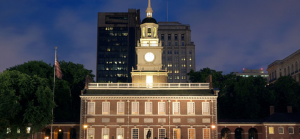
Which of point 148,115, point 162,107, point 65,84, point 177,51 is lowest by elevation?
point 148,115

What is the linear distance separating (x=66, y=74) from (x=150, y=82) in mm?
22972

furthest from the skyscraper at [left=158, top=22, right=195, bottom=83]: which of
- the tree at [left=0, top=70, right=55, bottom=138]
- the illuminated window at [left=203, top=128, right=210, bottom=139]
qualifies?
the tree at [left=0, top=70, right=55, bottom=138]

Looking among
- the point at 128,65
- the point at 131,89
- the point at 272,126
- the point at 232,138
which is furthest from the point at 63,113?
the point at 128,65

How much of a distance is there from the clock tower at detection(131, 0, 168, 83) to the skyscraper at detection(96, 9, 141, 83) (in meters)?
112

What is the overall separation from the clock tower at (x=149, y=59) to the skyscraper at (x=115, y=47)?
112364 mm

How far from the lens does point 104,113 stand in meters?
57.6

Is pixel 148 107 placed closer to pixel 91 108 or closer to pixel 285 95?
pixel 91 108

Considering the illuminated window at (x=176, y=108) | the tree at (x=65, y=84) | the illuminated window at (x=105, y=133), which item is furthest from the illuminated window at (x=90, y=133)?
the illuminated window at (x=176, y=108)

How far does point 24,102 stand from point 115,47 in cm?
13075

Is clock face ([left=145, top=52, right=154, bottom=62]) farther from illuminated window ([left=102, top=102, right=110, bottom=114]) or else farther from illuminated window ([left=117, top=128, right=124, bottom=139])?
illuminated window ([left=117, top=128, right=124, bottom=139])

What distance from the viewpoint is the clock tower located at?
64938 millimetres

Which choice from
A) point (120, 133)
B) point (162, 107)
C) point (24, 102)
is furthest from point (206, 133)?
point (24, 102)

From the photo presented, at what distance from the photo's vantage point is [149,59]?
6731cm

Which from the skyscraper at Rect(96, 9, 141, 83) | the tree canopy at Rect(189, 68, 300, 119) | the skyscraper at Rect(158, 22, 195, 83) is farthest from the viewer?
the skyscraper at Rect(158, 22, 195, 83)
